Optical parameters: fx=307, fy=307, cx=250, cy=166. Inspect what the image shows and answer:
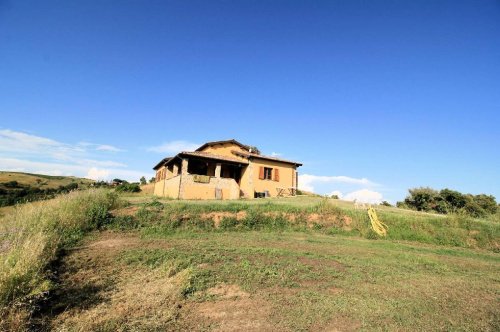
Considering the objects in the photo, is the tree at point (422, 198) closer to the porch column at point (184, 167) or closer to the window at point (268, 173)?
the window at point (268, 173)

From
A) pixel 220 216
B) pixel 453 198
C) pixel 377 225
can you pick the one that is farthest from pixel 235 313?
pixel 453 198

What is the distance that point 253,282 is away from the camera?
675 centimetres

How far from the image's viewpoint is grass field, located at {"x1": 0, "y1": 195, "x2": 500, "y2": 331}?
492 cm

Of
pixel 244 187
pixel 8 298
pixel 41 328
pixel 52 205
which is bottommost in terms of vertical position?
pixel 41 328

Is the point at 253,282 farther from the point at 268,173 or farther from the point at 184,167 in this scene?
the point at 268,173

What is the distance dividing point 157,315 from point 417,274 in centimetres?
702

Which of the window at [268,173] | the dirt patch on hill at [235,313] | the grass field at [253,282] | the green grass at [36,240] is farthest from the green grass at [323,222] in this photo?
the window at [268,173]

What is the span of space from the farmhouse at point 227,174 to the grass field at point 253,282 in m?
11.8

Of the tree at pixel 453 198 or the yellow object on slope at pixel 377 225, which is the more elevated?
the tree at pixel 453 198

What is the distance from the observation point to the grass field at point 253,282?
16.1ft

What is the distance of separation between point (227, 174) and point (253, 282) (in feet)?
81.7

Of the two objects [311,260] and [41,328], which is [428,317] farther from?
[41,328]

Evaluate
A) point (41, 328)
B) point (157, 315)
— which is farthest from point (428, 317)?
point (41, 328)

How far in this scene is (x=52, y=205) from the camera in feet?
38.2
